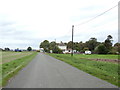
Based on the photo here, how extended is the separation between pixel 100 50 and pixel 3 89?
9166 cm

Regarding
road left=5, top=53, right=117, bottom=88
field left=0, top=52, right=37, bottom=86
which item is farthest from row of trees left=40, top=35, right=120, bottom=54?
road left=5, top=53, right=117, bottom=88

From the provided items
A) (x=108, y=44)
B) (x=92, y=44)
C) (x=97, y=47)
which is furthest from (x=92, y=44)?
(x=97, y=47)

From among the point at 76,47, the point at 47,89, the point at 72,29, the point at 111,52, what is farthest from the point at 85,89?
the point at 76,47

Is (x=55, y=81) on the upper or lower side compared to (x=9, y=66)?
upper

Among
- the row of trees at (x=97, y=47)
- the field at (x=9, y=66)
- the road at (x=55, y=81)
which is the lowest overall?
the field at (x=9, y=66)

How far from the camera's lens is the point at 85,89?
805 centimetres

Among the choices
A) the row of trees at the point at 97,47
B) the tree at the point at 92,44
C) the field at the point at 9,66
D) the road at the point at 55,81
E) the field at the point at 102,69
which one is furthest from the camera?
the tree at the point at 92,44

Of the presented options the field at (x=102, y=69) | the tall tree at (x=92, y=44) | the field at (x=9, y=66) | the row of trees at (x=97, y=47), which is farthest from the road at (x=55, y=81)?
the tall tree at (x=92, y=44)

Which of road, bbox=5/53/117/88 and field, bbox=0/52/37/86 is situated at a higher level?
road, bbox=5/53/117/88

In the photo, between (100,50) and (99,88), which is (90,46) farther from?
(99,88)

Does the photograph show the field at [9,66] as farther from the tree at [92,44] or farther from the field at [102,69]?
the tree at [92,44]

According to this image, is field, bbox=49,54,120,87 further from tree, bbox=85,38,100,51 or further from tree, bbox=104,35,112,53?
tree, bbox=85,38,100,51

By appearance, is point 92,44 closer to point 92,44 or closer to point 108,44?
point 92,44

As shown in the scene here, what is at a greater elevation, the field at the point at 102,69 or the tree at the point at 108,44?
the tree at the point at 108,44
